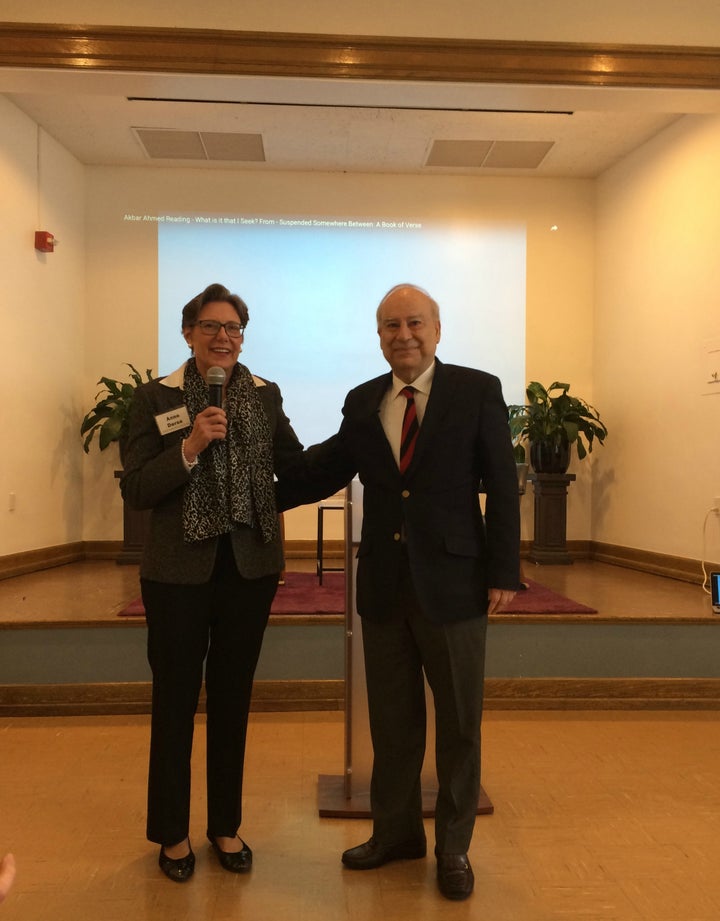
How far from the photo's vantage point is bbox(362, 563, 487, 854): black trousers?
6.81ft

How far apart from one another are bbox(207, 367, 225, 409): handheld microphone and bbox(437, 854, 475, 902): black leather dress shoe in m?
1.31

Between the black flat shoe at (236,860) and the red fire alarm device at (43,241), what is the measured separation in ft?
16.4

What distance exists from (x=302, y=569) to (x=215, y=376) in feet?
13.5

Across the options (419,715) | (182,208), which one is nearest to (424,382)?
(419,715)

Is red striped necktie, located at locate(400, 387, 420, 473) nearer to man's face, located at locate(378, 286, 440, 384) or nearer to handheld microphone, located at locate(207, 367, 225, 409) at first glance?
man's face, located at locate(378, 286, 440, 384)

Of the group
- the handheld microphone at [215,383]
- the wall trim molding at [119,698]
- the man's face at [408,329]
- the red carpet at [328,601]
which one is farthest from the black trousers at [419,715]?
the red carpet at [328,601]

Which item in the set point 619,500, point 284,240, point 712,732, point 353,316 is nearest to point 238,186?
point 284,240

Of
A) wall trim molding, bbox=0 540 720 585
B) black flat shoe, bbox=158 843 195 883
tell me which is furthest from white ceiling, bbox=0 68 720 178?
black flat shoe, bbox=158 843 195 883

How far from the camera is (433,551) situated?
2051 mm

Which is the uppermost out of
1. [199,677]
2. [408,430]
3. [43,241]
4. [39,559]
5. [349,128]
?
[349,128]

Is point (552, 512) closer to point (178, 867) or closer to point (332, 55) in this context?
point (332, 55)

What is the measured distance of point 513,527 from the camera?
207 cm

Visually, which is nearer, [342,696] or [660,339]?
[342,696]

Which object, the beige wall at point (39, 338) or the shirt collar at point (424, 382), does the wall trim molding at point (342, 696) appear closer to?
the shirt collar at point (424, 382)
